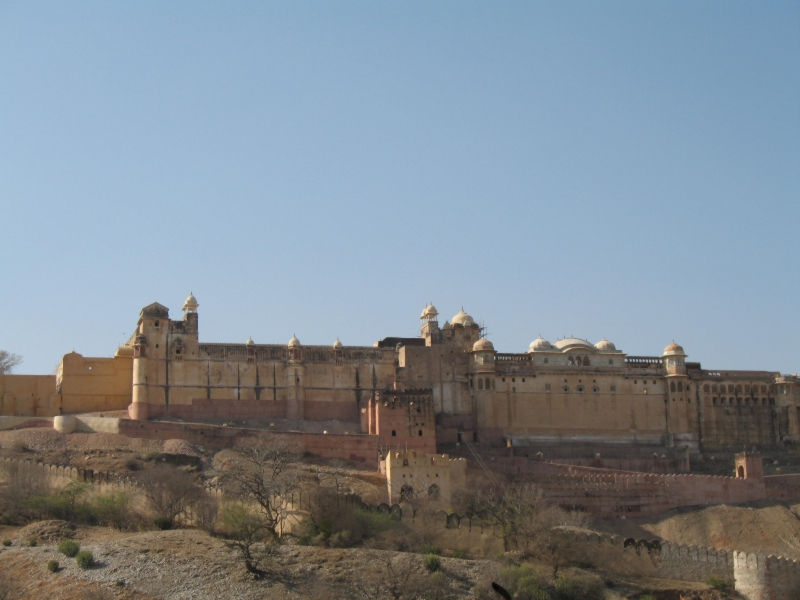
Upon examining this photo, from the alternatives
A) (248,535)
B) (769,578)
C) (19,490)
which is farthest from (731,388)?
(19,490)

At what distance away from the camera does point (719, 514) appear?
6644cm

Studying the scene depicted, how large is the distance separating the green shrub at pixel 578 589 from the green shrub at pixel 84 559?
52.1ft

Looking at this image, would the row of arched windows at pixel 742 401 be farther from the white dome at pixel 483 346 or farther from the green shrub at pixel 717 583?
the green shrub at pixel 717 583

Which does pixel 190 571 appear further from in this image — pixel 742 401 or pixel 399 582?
pixel 742 401

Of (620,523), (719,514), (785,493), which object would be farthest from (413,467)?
(785,493)

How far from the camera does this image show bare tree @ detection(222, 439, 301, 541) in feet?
176

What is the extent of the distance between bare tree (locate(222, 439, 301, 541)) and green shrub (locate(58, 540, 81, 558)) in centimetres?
696

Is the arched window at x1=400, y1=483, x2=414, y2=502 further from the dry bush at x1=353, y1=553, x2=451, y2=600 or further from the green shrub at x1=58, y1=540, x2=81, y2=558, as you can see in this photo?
the green shrub at x1=58, y1=540, x2=81, y2=558

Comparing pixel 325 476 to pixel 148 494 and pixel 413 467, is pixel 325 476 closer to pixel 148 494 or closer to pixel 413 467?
pixel 413 467

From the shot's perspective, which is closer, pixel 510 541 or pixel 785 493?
pixel 510 541

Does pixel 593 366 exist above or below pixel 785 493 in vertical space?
above

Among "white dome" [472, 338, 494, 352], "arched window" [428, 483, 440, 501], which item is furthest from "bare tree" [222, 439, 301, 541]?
"white dome" [472, 338, 494, 352]

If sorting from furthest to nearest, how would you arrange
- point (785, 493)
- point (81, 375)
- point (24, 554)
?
point (81, 375), point (785, 493), point (24, 554)

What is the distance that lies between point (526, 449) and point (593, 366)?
822cm
